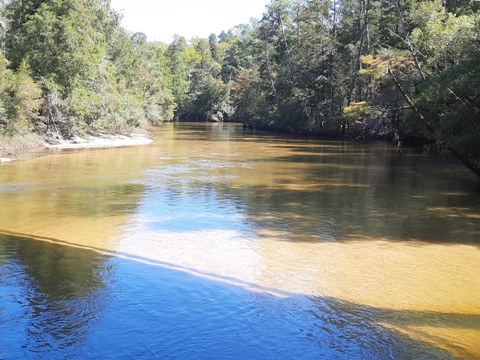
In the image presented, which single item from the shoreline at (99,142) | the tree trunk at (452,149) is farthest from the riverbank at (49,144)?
the tree trunk at (452,149)

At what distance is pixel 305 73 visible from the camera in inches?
2028

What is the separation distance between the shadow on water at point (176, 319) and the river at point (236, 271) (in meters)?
0.03

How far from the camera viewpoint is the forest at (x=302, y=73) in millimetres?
19266

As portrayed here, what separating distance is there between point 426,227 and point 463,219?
1707mm

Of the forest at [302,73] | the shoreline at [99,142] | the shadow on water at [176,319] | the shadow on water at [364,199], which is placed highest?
the forest at [302,73]

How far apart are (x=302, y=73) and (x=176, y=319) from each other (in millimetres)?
47660

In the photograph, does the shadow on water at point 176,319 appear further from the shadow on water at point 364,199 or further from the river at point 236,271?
the shadow on water at point 364,199

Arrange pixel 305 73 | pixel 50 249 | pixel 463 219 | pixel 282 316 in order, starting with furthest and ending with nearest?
pixel 305 73 → pixel 463 219 → pixel 50 249 → pixel 282 316

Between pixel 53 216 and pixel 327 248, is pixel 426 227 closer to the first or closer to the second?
pixel 327 248

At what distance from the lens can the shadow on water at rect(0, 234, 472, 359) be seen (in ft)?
19.5

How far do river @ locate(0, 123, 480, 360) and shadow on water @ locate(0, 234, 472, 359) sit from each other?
3 cm

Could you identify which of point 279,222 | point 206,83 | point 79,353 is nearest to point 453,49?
point 279,222

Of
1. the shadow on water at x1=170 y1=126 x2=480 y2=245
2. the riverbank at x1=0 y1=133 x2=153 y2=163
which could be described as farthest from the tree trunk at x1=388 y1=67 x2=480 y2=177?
the riverbank at x1=0 y1=133 x2=153 y2=163

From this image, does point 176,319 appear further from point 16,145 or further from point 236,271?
point 16,145
